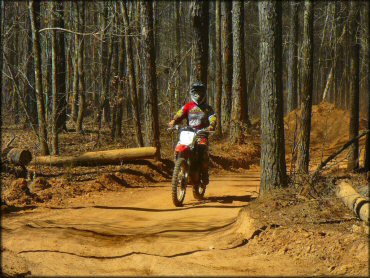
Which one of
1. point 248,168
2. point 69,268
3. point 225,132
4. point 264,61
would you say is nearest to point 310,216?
point 264,61

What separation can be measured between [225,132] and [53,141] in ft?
29.7

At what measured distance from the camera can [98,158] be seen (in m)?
12.3

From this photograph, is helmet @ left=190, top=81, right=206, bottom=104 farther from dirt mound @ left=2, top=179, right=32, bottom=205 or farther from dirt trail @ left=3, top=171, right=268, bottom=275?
dirt mound @ left=2, top=179, right=32, bottom=205

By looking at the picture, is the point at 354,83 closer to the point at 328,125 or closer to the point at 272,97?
the point at 272,97

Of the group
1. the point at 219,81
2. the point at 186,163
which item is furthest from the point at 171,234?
the point at 219,81

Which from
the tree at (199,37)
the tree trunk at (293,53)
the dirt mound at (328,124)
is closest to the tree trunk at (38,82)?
the tree at (199,37)

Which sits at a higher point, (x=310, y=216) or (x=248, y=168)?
(x=310, y=216)

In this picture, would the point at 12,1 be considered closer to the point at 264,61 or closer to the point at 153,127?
the point at 153,127

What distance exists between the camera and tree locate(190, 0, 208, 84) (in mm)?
15453

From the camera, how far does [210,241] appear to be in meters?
7.05

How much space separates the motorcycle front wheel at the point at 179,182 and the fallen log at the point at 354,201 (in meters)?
2.95

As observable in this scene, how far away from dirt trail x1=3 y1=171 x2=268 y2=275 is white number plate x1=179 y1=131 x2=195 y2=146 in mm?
1238

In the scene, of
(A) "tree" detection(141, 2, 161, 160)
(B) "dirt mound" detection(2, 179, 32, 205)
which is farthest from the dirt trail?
(A) "tree" detection(141, 2, 161, 160)

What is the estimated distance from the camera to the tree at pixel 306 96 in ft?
33.6
